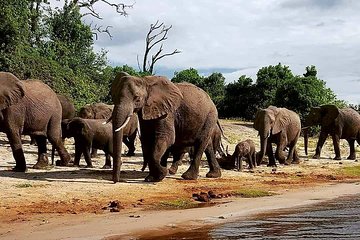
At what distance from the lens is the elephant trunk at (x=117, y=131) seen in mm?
14578

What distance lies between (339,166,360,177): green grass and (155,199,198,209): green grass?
11.1 meters

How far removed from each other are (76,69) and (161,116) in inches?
1023

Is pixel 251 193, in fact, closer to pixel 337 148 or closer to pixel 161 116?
pixel 161 116

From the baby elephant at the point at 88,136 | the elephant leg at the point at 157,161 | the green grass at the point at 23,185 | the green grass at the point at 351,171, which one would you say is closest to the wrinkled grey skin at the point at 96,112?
the baby elephant at the point at 88,136

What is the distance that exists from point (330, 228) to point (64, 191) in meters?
5.79

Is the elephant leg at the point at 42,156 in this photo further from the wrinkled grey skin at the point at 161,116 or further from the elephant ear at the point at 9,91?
the wrinkled grey skin at the point at 161,116

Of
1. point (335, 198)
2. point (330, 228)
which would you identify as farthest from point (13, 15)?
point (330, 228)

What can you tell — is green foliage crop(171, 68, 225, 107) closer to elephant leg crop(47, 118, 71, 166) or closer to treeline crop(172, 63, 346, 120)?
treeline crop(172, 63, 346, 120)

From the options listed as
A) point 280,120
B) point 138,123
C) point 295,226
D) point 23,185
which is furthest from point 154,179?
point 280,120

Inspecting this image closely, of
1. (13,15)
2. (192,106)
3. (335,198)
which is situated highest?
(13,15)

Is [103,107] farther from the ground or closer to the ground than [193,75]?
closer to the ground

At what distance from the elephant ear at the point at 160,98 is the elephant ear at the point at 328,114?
49.5 ft

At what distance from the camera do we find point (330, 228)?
997 centimetres

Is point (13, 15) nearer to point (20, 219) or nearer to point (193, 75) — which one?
point (20, 219)
